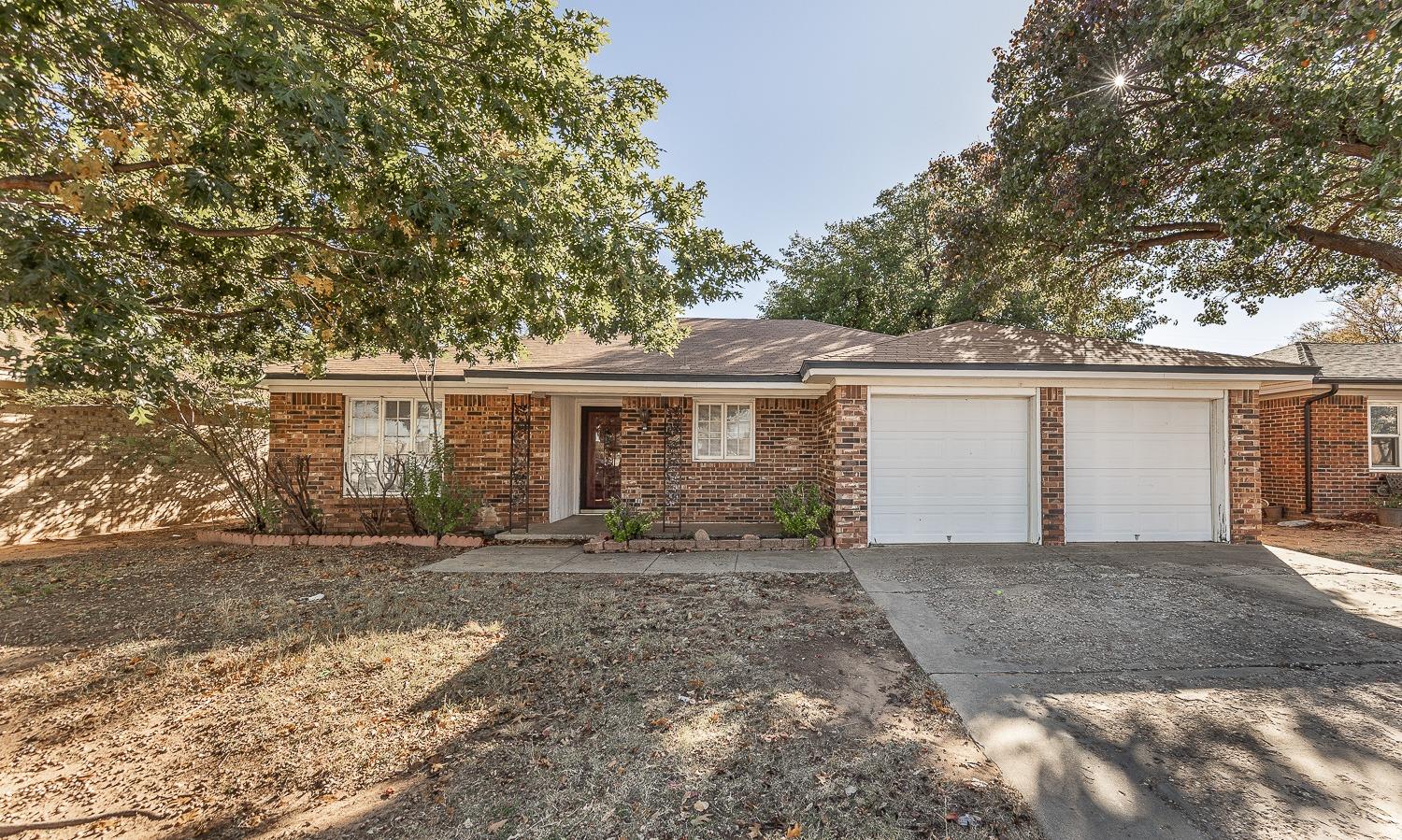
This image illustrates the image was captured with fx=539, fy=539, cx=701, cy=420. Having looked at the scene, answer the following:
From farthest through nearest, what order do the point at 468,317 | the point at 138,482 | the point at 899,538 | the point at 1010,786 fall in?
1. the point at 138,482
2. the point at 899,538
3. the point at 468,317
4. the point at 1010,786

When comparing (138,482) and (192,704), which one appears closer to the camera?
(192,704)

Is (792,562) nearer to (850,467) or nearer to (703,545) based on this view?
(703,545)

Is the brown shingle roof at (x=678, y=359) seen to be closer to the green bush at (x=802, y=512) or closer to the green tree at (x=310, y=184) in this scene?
the green tree at (x=310, y=184)

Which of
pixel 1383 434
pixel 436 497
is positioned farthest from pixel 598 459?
pixel 1383 434

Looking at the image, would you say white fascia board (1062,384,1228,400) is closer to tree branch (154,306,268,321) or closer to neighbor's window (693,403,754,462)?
neighbor's window (693,403,754,462)

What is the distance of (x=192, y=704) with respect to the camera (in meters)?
3.56

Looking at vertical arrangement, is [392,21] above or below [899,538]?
above

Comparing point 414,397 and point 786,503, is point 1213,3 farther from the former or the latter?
point 414,397

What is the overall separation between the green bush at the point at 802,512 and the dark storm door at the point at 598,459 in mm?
3964

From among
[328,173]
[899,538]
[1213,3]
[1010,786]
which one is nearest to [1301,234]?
[1213,3]

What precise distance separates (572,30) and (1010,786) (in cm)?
738

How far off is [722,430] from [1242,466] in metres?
7.78

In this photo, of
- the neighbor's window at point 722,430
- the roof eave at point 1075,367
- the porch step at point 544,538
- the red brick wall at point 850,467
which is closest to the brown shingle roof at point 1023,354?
the roof eave at point 1075,367

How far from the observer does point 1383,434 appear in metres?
10.6
